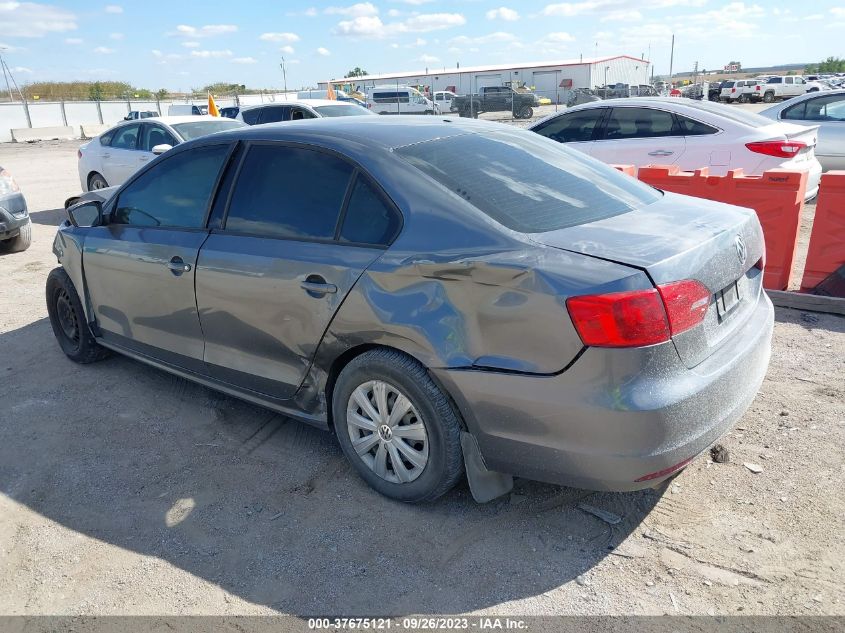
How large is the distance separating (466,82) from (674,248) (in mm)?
63861

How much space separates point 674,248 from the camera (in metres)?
2.68

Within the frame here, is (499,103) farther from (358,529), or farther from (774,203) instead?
(358,529)

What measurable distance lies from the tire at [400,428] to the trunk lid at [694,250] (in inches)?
31.9

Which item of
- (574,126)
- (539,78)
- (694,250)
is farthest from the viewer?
(539,78)

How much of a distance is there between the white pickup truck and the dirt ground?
5505 cm

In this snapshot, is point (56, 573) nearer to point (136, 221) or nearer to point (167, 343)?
point (167, 343)

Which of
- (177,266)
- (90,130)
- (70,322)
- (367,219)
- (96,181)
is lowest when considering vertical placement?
(90,130)

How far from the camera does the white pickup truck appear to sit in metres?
50.8

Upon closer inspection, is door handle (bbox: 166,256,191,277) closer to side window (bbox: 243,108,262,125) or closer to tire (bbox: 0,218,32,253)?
tire (bbox: 0,218,32,253)

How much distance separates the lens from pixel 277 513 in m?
3.25

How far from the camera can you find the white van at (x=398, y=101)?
1609 inches

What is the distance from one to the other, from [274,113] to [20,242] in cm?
512

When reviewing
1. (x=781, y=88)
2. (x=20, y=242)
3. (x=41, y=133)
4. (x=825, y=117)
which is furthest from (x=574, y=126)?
(x=781, y=88)

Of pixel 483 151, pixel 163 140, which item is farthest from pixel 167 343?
pixel 163 140
